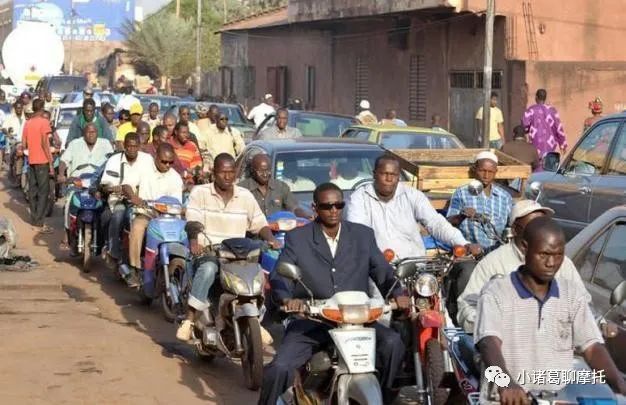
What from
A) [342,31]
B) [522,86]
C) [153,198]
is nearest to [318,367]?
[153,198]

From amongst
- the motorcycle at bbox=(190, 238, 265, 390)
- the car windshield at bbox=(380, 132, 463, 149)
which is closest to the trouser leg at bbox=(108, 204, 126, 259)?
the motorcycle at bbox=(190, 238, 265, 390)

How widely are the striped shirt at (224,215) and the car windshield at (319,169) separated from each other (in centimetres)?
212

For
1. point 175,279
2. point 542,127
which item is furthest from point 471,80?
point 175,279

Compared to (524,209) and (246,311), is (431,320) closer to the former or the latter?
(524,209)

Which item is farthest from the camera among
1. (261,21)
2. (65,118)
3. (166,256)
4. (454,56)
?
(261,21)

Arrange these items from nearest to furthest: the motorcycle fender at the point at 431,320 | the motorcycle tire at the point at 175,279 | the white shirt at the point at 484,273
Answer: the white shirt at the point at 484,273 < the motorcycle fender at the point at 431,320 < the motorcycle tire at the point at 175,279

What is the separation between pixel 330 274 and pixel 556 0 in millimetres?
21944

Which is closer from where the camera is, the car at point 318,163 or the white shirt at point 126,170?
the car at point 318,163

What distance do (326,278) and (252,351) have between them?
194 centimetres

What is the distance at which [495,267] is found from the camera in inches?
253

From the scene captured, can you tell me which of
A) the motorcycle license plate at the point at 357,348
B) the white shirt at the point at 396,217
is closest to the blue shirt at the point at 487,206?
the white shirt at the point at 396,217

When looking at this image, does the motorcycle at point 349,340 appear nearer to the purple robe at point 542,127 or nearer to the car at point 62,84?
the purple robe at point 542,127

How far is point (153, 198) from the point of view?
12828 mm

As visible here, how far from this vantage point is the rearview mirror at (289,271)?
6.55 m
